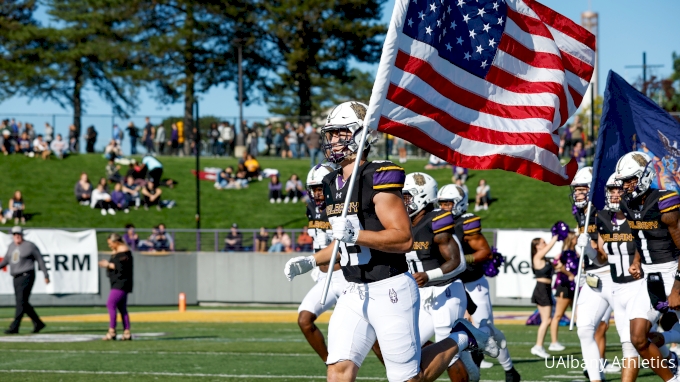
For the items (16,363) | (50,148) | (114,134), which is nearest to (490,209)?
(114,134)

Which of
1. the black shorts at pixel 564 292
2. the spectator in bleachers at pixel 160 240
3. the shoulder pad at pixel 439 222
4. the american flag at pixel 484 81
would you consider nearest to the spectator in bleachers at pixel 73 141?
the spectator in bleachers at pixel 160 240

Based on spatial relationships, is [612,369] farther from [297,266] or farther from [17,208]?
[17,208]

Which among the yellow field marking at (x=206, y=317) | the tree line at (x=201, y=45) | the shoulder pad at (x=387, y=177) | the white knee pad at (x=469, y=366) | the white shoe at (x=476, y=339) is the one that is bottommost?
the yellow field marking at (x=206, y=317)

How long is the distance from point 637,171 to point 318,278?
3.93 metres

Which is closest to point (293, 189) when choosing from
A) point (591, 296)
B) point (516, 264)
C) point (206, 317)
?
point (516, 264)

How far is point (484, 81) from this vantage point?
8.35m

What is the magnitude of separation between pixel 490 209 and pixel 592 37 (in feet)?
83.7

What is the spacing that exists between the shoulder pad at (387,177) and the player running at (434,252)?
288 centimetres

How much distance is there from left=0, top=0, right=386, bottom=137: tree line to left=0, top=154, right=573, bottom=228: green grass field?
490 inches

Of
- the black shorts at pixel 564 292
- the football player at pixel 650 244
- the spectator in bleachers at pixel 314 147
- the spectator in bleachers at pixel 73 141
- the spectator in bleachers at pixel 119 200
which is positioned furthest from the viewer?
the spectator in bleachers at pixel 73 141

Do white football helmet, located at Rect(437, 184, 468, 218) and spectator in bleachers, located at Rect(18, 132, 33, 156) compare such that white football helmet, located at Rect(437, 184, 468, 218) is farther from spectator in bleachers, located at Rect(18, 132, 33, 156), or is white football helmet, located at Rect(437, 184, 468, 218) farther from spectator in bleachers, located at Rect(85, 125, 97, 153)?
spectator in bleachers, located at Rect(18, 132, 33, 156)

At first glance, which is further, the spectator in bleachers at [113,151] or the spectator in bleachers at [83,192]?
the spectator in bleachers at [113,151]

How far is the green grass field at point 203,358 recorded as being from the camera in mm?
11594

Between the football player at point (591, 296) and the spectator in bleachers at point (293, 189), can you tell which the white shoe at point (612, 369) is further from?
the spectator in bleachers at point (293, 189)
